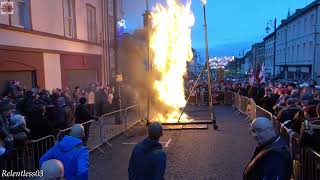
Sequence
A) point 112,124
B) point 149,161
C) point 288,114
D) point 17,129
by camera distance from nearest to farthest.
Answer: point 149,161 → point 17,129 → point 288,114 → point 112,124

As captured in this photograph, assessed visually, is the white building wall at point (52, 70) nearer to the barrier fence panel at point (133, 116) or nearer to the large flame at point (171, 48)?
the barrier fence panel at point (133, 116)

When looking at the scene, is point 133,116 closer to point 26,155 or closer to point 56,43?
point 56,43

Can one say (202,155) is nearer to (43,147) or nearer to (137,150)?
(43,147)

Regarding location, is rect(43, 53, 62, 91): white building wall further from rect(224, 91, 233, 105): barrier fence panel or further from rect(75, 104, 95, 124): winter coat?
rect(224, 91, 233, 105): barrier fence panel

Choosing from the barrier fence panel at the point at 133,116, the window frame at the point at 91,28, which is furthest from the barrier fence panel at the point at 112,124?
the window frame at the point at 91,28

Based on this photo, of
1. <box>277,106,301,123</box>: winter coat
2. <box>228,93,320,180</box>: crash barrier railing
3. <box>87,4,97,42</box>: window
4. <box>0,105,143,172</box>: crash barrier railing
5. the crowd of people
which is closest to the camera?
<box>228,93,320,180</box>: crash barrier railing

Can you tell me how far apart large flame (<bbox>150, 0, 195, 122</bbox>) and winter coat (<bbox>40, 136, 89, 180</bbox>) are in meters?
11.7

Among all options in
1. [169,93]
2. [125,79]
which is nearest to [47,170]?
[169,93]

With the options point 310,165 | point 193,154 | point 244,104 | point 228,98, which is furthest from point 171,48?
point 228,98

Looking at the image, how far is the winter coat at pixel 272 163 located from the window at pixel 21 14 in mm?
12306

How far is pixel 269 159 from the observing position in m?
3.67

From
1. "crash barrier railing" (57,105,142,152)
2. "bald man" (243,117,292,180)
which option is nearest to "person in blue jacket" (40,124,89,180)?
"bald man" (243,117,292,180)

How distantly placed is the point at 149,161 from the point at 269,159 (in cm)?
159

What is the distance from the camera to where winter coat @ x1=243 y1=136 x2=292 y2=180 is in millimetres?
3656
